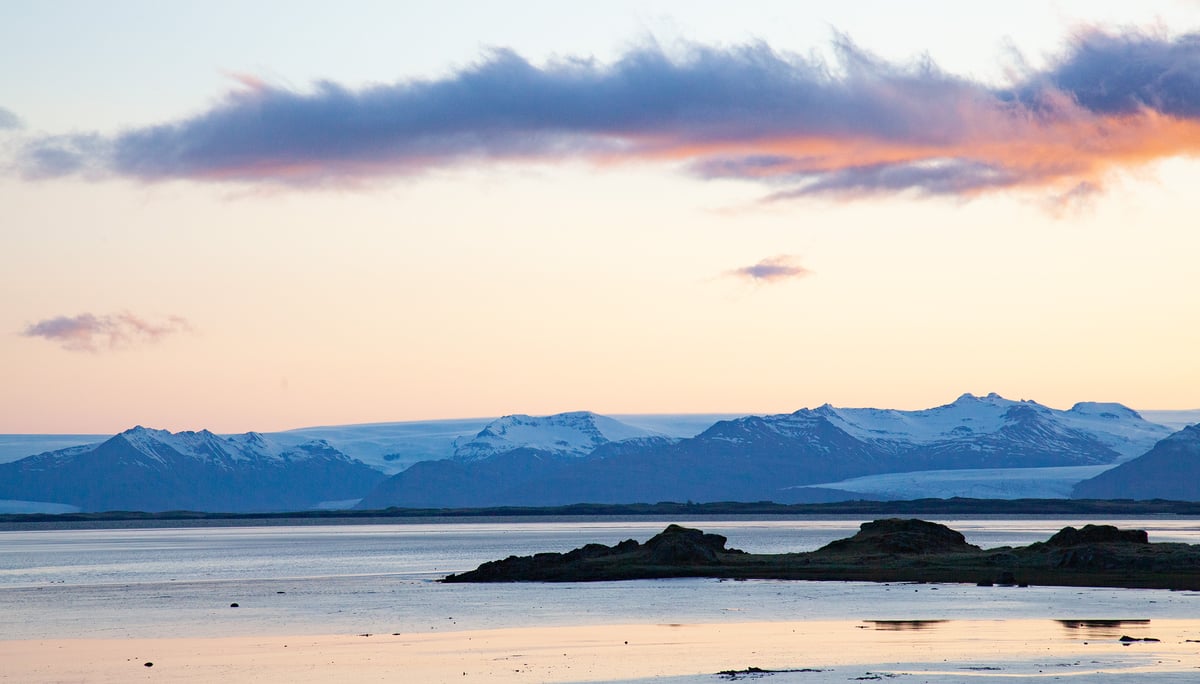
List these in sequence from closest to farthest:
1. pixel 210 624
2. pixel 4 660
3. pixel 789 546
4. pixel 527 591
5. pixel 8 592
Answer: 1. pixel 4 660
2. pixel 210 624
3. pixel 527 591
4. pixel 8 592
5. pixel 789 546

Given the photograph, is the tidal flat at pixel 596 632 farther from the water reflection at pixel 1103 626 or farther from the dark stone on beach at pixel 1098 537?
the dark stone on beach at pixel 1098 537

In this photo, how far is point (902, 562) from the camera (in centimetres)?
9494

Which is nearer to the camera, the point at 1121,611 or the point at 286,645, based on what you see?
the point at 286,645

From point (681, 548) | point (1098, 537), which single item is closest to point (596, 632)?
point (681, 548)

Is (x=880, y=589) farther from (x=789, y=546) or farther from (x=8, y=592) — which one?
(x=789, y=546)

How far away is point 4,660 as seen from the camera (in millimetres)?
53125

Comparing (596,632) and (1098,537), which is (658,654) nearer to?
(596,632)

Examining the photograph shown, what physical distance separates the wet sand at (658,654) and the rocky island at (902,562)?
2496 cm

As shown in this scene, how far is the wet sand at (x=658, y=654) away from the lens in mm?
→ 45094

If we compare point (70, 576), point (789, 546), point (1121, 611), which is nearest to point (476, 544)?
point (789, 546)

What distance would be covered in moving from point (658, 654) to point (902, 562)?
46.4m

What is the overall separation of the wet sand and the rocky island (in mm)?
24955

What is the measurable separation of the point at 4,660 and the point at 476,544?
13810cm

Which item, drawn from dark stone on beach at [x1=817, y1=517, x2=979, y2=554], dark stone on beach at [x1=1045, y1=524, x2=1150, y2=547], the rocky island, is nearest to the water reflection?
the rocky island
